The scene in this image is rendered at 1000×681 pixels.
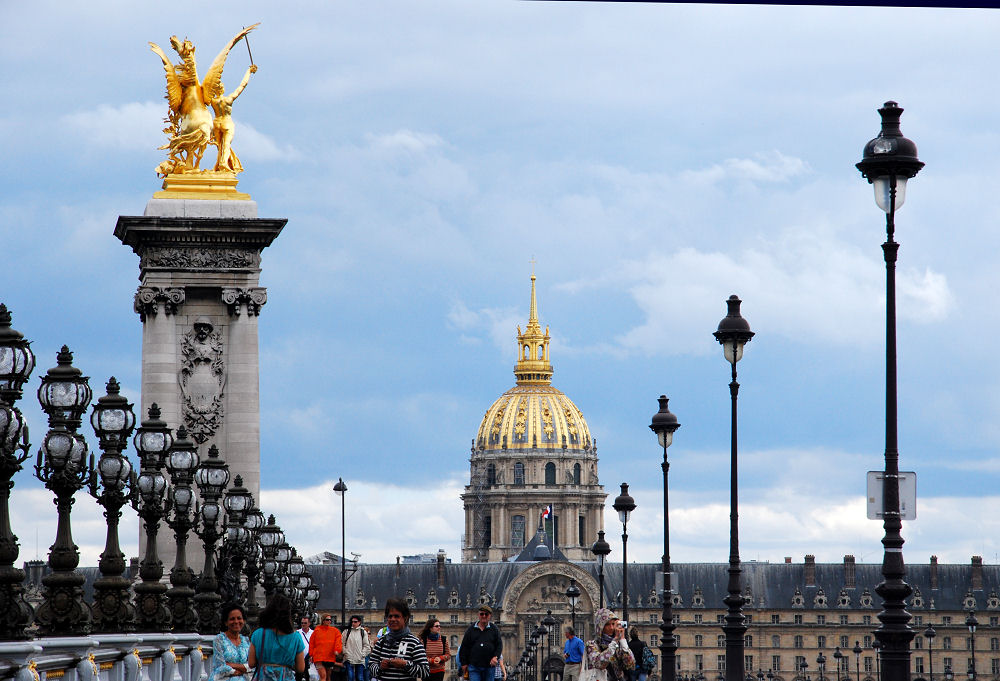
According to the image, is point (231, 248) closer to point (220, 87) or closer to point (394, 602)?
point (220, 87)

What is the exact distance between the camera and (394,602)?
65.6 feet

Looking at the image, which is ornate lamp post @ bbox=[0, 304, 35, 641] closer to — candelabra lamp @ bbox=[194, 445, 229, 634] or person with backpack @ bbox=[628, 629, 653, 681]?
candelabra lamp @ bbox=[194, 445, 229, 634]

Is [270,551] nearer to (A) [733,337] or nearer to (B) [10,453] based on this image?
(A) [733,337]

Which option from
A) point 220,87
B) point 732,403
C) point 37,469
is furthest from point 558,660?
point 37,469

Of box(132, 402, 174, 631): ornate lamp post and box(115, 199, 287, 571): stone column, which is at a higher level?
box(115, 199, 287, 571): stone column

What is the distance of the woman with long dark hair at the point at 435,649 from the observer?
25.6 metres

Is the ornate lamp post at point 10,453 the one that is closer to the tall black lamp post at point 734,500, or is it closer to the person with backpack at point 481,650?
the person with backpack at point 481,650

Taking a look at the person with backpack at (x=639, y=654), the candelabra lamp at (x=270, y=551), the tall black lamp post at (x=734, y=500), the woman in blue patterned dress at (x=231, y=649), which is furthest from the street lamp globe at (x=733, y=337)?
the woman in blue patterned dress at (x=231, y=649)

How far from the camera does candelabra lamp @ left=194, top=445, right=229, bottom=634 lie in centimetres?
3556

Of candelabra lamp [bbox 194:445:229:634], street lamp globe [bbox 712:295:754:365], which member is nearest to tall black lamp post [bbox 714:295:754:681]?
street lamp globe [bbox 712:295:754:365]

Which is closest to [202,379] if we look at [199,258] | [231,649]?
[199,258]

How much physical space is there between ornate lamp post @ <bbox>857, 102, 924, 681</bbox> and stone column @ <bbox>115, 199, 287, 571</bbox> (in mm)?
25955

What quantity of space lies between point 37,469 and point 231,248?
23.5 metres

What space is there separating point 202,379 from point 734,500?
51.4 ft
